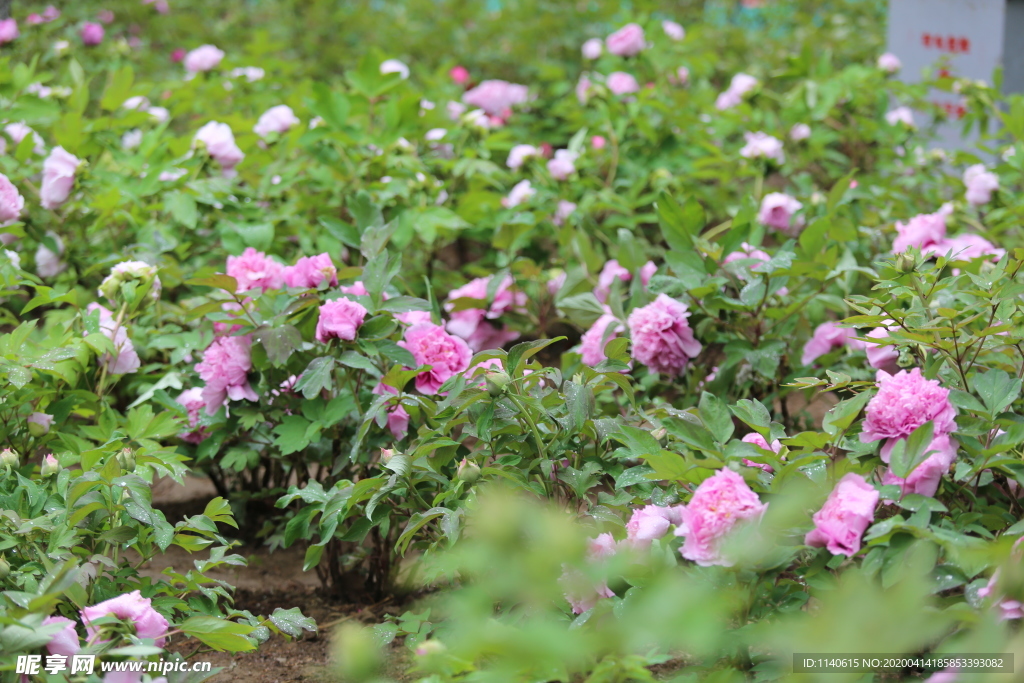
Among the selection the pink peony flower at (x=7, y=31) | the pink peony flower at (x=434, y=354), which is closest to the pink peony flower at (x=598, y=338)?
the pink peony flower at (x=434, y=354)

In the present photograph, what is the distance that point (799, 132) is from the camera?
9.05ft

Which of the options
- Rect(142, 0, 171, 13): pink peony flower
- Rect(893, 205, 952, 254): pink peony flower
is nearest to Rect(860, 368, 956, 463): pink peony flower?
Rect(893, 205, 952, 254): pink peony flower

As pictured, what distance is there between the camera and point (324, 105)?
223cm

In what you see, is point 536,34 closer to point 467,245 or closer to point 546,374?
point 467,245

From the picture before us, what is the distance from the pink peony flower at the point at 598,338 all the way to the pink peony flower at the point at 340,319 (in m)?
0.47

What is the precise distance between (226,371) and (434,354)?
1.24 ft

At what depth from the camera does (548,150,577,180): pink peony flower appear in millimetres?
2386

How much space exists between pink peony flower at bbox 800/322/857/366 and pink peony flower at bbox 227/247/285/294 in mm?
1036

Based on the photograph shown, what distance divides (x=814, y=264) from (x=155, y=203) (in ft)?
4.90

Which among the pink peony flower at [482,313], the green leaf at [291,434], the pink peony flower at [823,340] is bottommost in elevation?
the pink peony flower at [482,313]

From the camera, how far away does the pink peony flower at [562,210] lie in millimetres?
2371

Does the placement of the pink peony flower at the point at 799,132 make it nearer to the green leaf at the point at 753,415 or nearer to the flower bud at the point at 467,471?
the green leaf at the point at 753,415

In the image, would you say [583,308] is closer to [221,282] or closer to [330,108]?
[221,282]

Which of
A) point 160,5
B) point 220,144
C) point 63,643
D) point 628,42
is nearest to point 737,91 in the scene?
point 628,42
